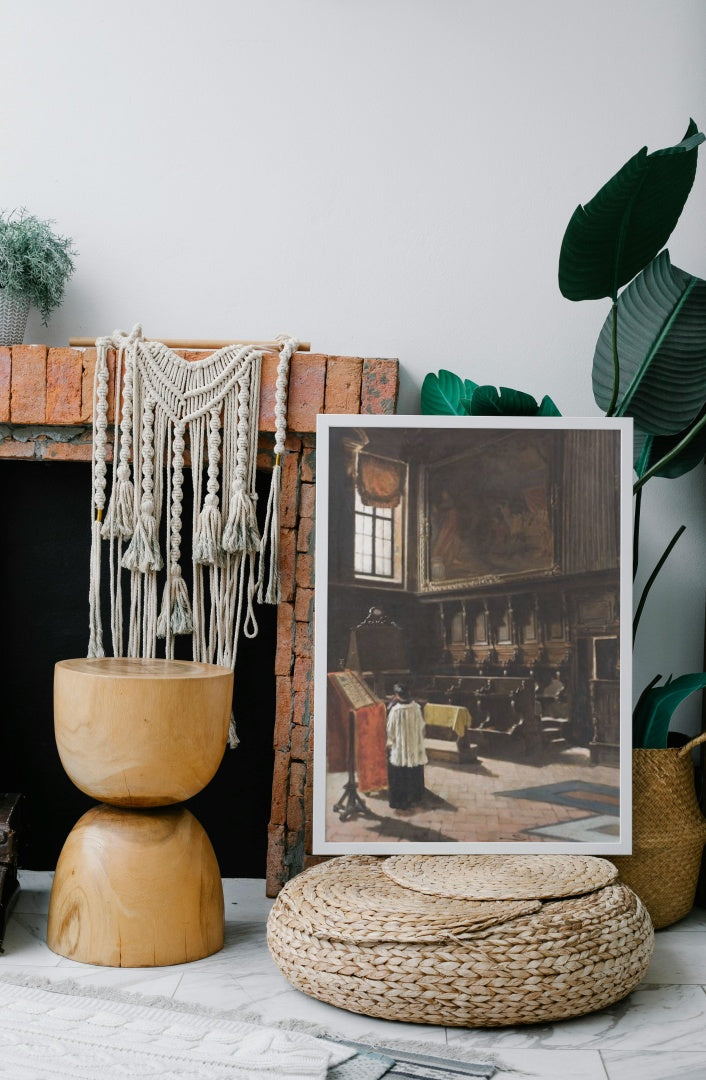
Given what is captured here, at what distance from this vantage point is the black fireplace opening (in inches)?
92.3

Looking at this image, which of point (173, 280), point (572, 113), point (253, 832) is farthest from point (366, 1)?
point (253, 832)

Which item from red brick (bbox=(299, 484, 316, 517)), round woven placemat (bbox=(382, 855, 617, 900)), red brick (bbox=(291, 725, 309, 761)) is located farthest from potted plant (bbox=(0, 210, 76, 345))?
round woven placemat (bbox=(382, 855, 617, 900))

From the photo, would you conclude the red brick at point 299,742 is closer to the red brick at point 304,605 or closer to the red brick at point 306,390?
the red brick at point 304,605

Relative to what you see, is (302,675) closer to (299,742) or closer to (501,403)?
Result: (299,742)

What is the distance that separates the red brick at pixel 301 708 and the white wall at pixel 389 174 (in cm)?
79

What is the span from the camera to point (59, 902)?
180 cm

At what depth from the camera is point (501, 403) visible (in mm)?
2004

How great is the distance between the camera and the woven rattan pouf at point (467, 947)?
1.52m

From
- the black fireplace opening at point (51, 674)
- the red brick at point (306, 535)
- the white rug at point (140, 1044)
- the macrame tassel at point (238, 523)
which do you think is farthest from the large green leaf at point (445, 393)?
the white rug at point (140, 1044)

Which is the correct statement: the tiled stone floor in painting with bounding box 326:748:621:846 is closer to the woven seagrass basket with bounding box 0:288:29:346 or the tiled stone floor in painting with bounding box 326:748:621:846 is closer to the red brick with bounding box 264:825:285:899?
the red brick with bounding box 264:825:285:899

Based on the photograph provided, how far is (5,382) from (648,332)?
1429mm

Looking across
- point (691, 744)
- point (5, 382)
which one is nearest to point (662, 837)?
point (691, 744)

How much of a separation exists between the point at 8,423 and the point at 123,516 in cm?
35

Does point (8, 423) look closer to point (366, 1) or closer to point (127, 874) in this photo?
point (127, 874)
